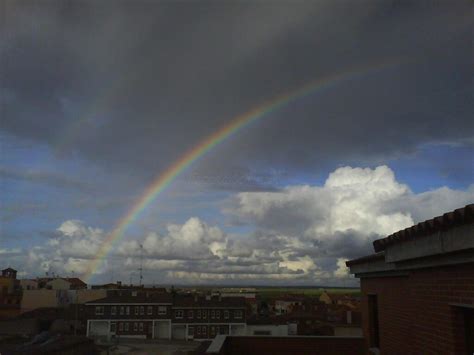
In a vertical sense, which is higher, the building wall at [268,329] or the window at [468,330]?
the window at [468,330]

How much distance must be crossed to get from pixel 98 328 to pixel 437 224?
208 ft

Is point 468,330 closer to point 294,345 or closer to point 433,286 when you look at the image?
point 433,286

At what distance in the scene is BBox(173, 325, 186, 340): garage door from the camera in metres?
60.8

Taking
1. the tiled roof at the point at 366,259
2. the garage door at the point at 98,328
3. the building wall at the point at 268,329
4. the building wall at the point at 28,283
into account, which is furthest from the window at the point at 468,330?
the building wall at the point at 28,283

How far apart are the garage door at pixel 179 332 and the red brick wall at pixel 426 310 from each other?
57.0 m

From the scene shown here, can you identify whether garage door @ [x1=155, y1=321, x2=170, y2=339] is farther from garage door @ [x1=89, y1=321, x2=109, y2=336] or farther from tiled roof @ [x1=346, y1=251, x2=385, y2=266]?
tiled roof @ [x1=346, y1=251, x2=385, y2=266]

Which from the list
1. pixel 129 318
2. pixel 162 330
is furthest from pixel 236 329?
pixel 129 318

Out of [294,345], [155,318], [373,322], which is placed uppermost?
[373,322]

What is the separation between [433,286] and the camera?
4.92 metres

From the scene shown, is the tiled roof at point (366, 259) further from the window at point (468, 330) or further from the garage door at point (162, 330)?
the garage door at point (162, 330)

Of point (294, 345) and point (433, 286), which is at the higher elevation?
point (433, 286)

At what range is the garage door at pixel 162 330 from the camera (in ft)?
199

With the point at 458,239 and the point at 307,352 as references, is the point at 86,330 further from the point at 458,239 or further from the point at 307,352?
the point at 458,239

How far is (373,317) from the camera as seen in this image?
944 centimetres
